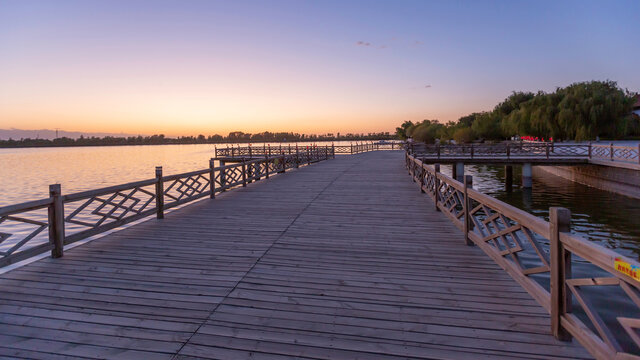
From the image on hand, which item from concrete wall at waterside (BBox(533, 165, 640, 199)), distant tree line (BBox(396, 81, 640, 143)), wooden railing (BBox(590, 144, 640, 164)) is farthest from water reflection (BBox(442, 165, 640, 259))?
distant tree line (BBox(396, 81, 640, 143))

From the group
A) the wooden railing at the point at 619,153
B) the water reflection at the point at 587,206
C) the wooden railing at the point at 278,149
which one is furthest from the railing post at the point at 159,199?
the wooden railing at the point at 278,149

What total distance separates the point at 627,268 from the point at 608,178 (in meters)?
24.3

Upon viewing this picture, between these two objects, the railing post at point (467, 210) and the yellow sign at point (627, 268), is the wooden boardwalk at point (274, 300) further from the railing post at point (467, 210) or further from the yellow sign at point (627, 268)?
the yellow sign at point (627, 268)

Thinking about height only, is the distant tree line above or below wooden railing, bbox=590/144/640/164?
above

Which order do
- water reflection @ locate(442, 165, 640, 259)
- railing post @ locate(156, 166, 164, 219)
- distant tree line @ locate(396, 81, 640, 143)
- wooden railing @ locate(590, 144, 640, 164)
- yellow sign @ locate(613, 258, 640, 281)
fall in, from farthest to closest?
distant tree line @ locate(396, 81, 640, 143), wooden railing @ locate(590, 144, 640, 164), water reflection @ locate(442, 165, 640, 259), railing post @ locate(156, 166, 164, 219), yellow sign @ locate(613, 258, 640, 281)

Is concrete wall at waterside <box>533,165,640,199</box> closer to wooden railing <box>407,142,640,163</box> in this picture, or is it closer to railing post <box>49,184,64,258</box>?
wooden railing <box>407,142,640,163</box>

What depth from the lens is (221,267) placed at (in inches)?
189

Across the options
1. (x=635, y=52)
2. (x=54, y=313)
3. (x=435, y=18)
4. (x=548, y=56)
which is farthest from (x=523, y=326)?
(x=635, y=52)

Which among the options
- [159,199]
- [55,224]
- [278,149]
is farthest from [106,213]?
[278,149]

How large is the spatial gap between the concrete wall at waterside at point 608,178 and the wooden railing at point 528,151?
2.70ft

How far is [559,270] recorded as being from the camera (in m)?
2.75

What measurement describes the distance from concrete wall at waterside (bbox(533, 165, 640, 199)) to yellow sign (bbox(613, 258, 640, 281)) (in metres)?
20.9

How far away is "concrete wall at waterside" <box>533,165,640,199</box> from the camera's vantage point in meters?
18.1

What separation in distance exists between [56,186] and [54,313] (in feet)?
8.40
